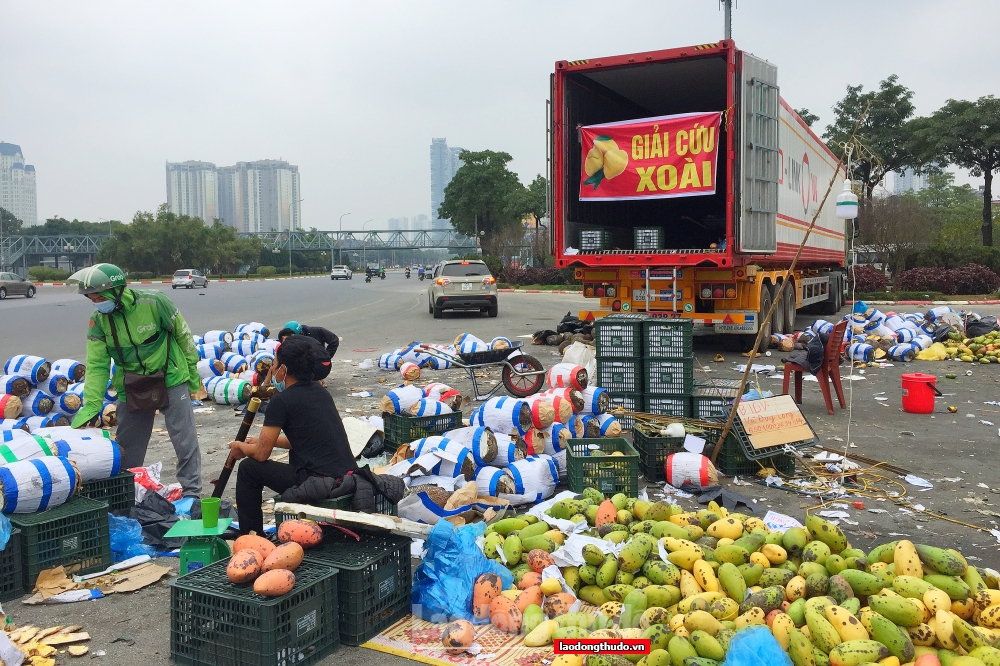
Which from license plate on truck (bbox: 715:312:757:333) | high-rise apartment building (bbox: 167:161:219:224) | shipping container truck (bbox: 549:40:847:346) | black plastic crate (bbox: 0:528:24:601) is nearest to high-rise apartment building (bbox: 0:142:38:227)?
high-rise apartment building (bbox: 167:161:219:224)

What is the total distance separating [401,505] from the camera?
524 centimetres

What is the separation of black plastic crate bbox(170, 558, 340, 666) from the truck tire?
21.6 meters

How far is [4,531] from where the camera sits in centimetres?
420

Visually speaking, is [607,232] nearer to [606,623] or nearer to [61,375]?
[61,375]

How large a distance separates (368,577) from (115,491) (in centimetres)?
240

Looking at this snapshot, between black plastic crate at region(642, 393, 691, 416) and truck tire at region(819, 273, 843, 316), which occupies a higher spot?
truck tire at region(819, 273, 843, 316)

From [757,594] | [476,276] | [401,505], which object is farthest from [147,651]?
[476,276]

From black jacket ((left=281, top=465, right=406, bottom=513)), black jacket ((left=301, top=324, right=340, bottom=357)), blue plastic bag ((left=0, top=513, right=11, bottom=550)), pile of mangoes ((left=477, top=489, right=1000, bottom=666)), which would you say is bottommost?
pile of mangoes ((left=477, top=489, right=1000, bottom=666))

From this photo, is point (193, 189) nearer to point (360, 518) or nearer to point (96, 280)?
point (96, 280)

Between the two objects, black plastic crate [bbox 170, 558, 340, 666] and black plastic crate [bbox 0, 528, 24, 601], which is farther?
black plastic crate [bbox 0, 528, 24, 601]

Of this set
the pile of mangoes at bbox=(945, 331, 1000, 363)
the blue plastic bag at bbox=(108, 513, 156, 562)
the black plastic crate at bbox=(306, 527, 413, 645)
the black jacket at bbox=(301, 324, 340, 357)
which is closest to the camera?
the black plastic crate at bbox=(306, 527, 413, 645)

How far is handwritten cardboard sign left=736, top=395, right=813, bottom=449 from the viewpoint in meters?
6.43

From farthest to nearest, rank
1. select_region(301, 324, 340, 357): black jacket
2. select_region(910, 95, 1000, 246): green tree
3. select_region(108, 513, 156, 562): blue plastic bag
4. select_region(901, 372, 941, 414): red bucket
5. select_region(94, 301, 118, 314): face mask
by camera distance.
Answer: select_region(910, 95, 1000, 246): green tree
select_region(901, 372, 941, 414): red bucket
select_region(301, 324, 340, 357): black jacket
select_region(94, 301, 118, 314): face mask
select_region(108, 513, 156, 562): blue plastic bag

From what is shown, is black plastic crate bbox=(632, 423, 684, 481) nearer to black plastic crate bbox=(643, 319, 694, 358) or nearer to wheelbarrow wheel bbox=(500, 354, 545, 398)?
black plastic crate bbox=(643, 319, 694, 358)
